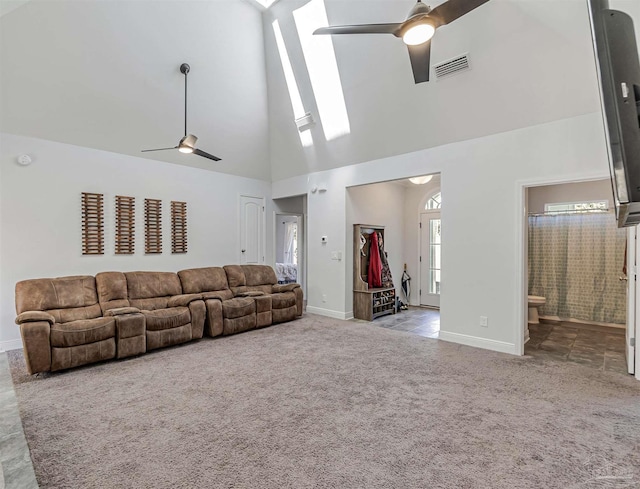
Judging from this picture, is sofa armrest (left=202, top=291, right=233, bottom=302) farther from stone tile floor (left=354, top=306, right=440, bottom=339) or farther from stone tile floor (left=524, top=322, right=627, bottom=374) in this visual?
stone tile floor (left=524, top=322, right=627, bottom=374)

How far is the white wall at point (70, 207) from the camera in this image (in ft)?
13.5

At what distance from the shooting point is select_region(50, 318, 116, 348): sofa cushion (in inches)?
132

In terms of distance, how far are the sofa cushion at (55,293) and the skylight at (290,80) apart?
12.5 feet

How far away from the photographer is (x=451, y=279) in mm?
4453

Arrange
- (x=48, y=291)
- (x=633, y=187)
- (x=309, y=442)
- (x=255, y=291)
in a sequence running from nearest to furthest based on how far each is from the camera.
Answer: (x=633, y=187) < (x=309, y=442) < (x=48, y=291) < (x=255, y=291)

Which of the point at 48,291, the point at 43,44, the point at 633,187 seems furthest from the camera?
the point at 48,291

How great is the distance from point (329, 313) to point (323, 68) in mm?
3916

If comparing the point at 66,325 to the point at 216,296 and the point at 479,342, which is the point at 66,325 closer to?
the point at 216,296

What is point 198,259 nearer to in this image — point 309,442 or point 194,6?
point 194,6

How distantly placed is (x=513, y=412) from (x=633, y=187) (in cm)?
228

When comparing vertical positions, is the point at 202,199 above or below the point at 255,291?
above

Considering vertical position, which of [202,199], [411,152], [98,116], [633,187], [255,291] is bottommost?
[255,291]

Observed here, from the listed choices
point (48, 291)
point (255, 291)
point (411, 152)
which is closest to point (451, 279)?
point (411, 152)

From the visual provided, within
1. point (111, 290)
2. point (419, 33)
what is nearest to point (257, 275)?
point (111, 290)
